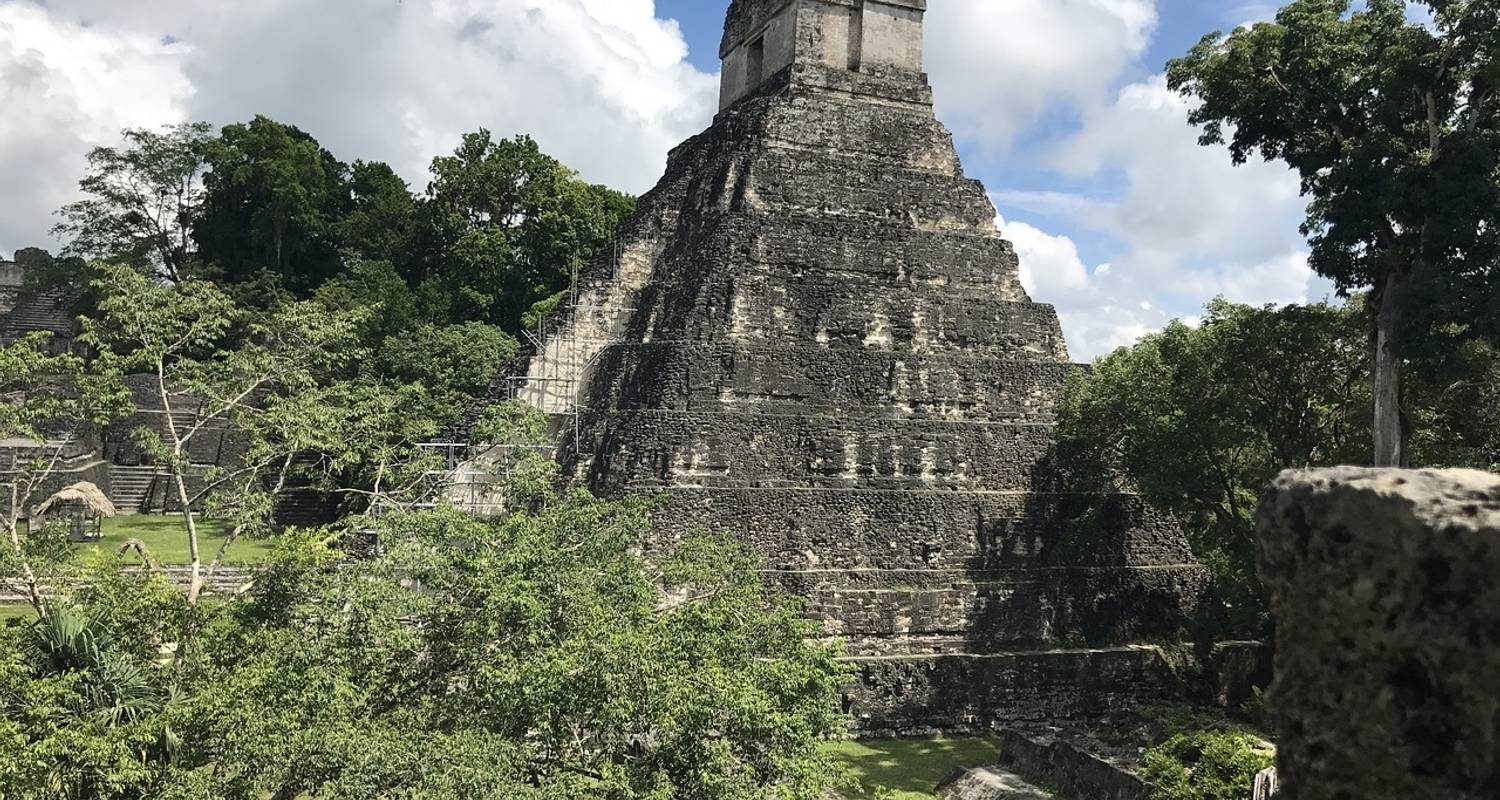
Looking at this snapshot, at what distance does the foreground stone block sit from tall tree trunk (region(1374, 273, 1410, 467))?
13.1 metres

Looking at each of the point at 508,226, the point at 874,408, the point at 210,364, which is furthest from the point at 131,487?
the point at 874,408

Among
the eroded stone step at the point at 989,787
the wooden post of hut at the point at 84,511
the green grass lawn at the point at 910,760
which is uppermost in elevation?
the wooden post of hut at the point at 84,511

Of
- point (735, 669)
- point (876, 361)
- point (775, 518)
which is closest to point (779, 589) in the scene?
point (775, 518)

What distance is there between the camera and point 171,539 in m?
24.1

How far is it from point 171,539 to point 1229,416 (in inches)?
853

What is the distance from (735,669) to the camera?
10.1 m

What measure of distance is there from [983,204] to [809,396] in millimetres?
5814

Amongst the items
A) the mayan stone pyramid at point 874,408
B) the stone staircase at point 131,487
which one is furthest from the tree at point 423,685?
the stone staircase at point 131,487

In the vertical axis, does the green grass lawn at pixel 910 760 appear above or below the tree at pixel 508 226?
below

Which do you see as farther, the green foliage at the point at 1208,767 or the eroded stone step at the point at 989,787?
the eroded stone step at the point at 989,787

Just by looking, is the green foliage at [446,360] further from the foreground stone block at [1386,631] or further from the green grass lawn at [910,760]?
the foreground stone block at [1386,631]

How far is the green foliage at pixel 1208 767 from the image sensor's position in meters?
10.7

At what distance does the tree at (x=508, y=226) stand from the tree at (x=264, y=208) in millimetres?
4211

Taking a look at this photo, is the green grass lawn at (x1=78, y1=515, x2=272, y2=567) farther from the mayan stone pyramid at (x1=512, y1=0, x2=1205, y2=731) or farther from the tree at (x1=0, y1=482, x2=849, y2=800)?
the tree at (x1=0, y1=482, x2=849, y2=800)
